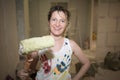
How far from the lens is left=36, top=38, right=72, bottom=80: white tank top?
3.48ft

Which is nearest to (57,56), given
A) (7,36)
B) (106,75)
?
(7,36)

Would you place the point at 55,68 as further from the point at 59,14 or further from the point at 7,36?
the point at 7,36

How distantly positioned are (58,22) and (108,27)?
2.63 metres

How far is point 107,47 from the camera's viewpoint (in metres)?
3.54

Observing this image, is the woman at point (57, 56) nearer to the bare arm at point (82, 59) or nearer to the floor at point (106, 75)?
the bare arm at point (82, 59)

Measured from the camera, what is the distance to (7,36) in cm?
176

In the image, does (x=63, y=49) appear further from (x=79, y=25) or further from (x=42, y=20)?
(x=79, y=25)

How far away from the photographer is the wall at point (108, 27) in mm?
A: 3369

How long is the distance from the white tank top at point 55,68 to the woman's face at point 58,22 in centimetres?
14

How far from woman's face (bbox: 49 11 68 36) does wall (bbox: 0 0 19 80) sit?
0.68 metres

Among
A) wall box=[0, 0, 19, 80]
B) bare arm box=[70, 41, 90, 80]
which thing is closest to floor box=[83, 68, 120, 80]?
wall box=[0, 0, 19, 80]

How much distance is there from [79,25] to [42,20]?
4.47 feet

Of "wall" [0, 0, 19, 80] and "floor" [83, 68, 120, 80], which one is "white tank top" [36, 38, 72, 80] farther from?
"floor" [83, 68, 120, 80]

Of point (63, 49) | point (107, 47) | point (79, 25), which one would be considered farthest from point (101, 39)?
point (63, 49)
